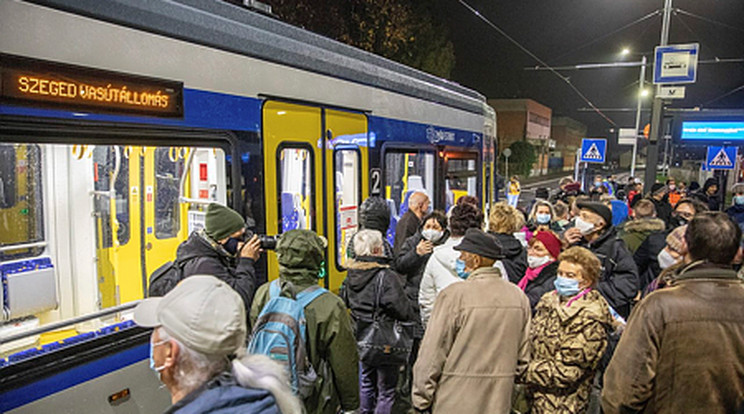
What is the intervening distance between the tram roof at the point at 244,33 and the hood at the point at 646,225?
2925 millimetres

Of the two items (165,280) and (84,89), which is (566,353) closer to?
(165,280)

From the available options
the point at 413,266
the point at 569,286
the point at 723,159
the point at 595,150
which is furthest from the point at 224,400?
the point at 723,159

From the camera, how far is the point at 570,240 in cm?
442

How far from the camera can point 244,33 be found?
3.69m

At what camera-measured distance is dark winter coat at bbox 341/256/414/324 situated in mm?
3650

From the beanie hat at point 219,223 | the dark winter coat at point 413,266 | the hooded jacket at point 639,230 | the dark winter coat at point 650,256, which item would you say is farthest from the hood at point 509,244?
the beanie hat at point 219,223

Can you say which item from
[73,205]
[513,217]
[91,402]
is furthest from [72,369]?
[513,217]

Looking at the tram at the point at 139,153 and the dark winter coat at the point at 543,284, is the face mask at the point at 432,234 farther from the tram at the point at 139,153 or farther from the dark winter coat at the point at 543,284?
the dark winter coat at the point at 543,284

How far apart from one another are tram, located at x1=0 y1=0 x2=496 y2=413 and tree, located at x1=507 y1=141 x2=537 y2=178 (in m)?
47.9

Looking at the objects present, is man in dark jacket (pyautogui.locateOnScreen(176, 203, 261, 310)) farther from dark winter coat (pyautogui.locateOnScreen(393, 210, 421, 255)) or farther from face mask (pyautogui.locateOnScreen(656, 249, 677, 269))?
face mask (pyautogui.locateOnScreen(656, 249, 677, 269))

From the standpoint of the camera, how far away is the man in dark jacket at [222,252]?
125 inches

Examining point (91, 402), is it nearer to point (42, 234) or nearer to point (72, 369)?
point (72, 369)

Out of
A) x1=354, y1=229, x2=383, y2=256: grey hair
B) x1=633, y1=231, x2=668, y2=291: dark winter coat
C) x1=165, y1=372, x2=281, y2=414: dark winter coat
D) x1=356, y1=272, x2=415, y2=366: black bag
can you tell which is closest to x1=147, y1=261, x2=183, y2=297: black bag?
x1=354, y1=229, x2=383, y2=256: grey hair

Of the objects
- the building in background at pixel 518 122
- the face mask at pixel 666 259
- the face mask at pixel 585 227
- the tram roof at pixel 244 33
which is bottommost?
the face mask at pixel 666 259
